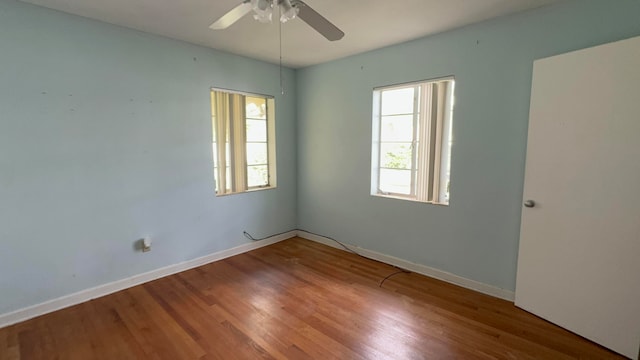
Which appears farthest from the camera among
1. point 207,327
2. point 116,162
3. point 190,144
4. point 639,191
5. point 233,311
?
point 190,144

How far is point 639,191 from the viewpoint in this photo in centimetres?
180

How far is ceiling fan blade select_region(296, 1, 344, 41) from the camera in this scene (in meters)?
1.54

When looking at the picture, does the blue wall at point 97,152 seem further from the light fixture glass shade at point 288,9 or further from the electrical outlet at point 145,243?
the light fixture glass shade at point 288,9

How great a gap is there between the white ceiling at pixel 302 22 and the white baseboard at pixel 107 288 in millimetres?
2361

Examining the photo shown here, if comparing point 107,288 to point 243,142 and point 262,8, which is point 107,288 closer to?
point 243,142

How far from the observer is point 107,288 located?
2654 millimetres

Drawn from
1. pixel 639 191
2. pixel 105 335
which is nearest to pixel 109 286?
pixel 105 335

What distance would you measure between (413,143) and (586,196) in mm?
1803

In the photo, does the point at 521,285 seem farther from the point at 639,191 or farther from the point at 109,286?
the point at 109,286

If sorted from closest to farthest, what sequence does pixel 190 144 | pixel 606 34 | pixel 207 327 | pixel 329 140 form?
pixel 606 34
pixel 207 327
pixel 190 144
pixel 329 140

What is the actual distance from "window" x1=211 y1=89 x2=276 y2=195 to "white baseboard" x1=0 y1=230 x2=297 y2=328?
0.94 meters

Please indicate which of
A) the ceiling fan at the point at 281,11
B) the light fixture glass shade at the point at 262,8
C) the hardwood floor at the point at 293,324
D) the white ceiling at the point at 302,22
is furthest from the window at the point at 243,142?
the light fixture glass shade at the point at 262,8

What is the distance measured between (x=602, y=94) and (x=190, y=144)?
3.53 m

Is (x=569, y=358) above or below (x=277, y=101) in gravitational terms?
below
